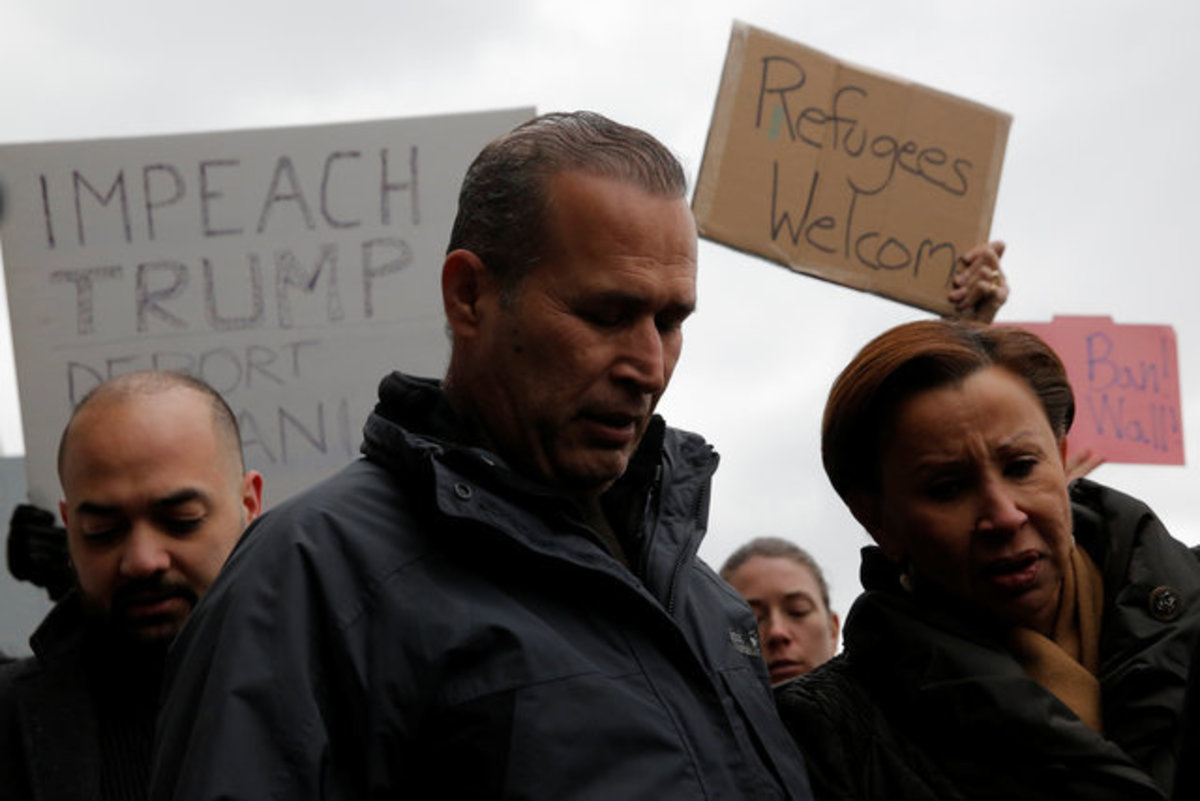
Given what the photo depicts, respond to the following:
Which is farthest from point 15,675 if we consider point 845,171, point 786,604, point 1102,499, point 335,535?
point 786,604

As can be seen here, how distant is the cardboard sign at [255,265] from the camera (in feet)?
14.3

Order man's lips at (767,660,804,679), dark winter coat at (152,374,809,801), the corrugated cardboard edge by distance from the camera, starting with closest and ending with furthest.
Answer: dark winter coat at (152,374,809,801) < the corrugated cardboard edge < man's lips at (767,660,804,679)

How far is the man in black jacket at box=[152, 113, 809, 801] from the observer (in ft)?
6.28

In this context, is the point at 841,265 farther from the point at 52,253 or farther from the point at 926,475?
the point at 52,253

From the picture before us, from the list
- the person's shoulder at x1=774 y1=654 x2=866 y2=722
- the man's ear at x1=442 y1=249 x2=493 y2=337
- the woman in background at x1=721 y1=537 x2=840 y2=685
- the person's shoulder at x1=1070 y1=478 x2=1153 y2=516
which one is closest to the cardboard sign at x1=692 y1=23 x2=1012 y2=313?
the person's shoulder at x1=1070 y1=478 x2=1153 y2=516

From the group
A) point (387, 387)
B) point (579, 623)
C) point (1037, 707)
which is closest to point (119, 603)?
point (387, 387)

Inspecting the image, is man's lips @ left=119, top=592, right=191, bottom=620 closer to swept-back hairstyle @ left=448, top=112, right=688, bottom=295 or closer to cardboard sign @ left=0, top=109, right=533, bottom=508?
swept-back hairstyle @ left=448, top=112, right=688, bottom=295

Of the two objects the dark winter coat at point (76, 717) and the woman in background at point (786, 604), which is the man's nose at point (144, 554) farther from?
the woman in background at point (786, 604)

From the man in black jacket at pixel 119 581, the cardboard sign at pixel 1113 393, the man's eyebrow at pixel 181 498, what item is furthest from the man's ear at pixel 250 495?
the cardboard sign at pixel 1113 393

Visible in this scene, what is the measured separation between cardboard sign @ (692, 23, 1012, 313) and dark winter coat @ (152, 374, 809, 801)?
1.68 metres

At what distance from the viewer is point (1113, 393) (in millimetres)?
4625

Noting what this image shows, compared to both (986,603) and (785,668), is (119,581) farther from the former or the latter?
(785,668)

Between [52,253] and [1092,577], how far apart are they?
291cm

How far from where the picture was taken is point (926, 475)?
8.35ft
